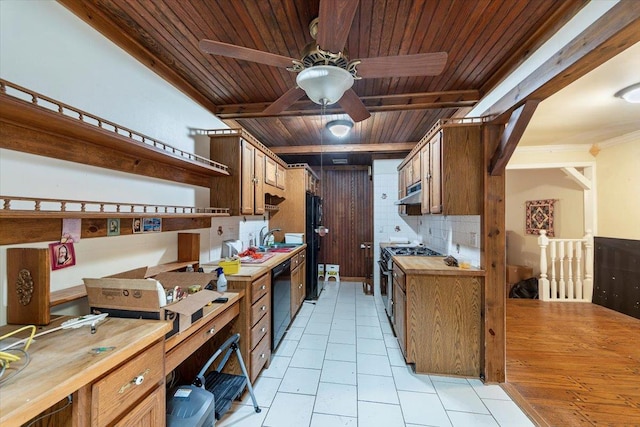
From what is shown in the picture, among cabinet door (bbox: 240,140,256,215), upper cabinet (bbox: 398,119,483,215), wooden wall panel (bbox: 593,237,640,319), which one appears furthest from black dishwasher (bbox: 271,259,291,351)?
wooden wall panel (bbox: 593,237,640,319)

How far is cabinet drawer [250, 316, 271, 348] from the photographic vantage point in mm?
2008

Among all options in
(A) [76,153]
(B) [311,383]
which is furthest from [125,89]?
(B) [311,383]

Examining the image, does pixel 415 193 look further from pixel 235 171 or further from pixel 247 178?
pixel 235 171

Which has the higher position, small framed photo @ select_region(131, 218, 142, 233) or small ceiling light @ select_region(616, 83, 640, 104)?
small ceiling light @ select_region(616, 83, 640, 104)

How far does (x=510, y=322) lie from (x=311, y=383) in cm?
274

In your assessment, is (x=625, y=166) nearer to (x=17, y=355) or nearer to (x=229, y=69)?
(x=229, y=69)

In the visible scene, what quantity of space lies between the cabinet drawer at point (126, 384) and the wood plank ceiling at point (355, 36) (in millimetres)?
1765

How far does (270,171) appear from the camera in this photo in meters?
3.28

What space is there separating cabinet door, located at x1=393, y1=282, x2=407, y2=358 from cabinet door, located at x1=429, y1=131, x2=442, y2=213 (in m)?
0.88

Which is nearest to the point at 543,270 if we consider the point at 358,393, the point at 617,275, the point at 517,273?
the point at 517,273

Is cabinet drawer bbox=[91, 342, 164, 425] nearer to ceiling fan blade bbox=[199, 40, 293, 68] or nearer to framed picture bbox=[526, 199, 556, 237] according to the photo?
ceiling fan blade bbox=[199, 40, 293, 68]

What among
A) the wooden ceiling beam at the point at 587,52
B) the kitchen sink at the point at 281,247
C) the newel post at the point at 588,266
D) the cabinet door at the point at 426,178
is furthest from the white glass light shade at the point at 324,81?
the newel post at the point at 588,266

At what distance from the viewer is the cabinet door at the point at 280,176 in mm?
3588

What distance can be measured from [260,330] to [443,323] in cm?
156
